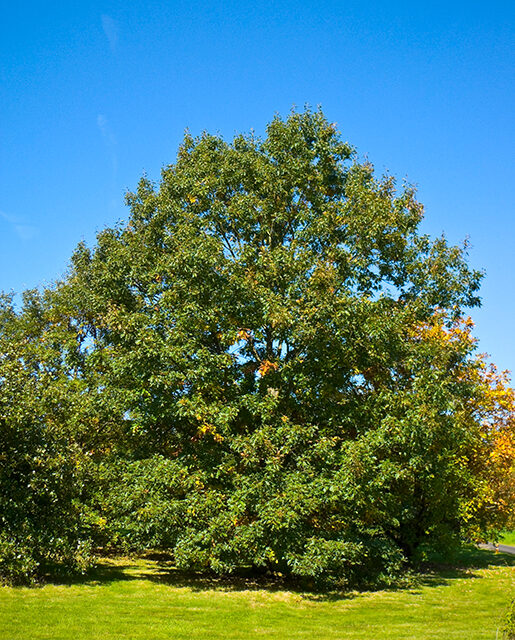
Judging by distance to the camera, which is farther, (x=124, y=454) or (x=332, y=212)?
(x=332, y=212)

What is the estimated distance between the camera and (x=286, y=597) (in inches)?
597

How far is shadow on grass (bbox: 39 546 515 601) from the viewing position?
52.6ft

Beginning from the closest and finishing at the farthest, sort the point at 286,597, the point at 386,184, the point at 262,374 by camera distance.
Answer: the point at 286,597 < the point at 262,374 < the point at 386,184

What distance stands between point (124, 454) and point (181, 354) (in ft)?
18.3

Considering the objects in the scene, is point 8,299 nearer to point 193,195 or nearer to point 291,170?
point 193,195

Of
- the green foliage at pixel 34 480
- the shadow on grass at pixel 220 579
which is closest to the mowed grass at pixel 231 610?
the shadow on grass at pixel 220 579

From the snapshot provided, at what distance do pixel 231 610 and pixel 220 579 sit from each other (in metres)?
4.93

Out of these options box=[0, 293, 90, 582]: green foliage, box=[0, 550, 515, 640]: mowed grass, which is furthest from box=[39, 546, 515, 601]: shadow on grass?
box=[0, 293, 90, 582]: green foliage

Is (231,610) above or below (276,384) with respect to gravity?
below

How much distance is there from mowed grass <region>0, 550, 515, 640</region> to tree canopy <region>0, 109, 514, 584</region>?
3.51 feet

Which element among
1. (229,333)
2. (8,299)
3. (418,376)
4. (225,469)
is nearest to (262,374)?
(229,333)

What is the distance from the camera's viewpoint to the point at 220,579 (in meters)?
17.9

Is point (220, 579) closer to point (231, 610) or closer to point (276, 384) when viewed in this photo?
point (231, 610)

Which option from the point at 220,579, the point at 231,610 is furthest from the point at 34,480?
Answer: the point at 220,579
